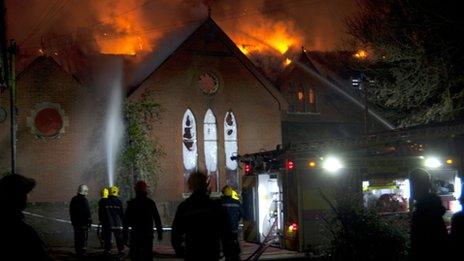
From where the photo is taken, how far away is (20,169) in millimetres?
18047

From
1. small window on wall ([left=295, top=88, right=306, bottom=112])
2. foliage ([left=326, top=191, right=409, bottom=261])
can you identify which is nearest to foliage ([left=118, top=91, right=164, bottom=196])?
small window on wall ([left=295, top=88, right=306, bottom=112])

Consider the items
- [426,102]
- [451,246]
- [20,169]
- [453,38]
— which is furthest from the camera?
[20,169]

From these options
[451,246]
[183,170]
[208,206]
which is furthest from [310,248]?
[183,170]

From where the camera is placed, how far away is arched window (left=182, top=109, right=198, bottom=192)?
21016 millimetres

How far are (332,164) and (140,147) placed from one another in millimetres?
9131

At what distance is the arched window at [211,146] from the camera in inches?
843

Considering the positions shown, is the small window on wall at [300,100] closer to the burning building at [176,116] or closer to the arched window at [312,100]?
the burning building at [176,116]

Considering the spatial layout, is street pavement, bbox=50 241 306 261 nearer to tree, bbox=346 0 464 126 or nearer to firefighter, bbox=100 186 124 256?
firefighter, bbox=100 186 124 256

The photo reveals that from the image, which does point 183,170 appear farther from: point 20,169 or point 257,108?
point 20,169

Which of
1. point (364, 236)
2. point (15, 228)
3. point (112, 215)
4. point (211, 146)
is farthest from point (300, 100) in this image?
point (15, 228)

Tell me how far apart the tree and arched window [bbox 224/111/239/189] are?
661 centimetres

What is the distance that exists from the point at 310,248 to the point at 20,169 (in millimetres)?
11175

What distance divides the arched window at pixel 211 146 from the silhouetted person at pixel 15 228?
59.4 ft

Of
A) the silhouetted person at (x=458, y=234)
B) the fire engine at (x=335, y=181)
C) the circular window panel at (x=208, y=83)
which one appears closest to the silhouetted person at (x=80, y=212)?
the fire engine at (x=335, y=181)
